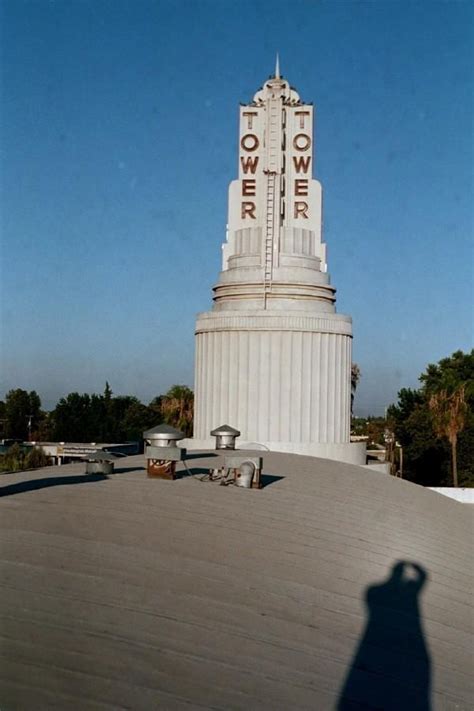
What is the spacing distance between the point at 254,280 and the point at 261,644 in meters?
18.7

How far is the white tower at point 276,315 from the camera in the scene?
26234mm

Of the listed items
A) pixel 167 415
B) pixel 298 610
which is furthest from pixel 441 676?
pixel 167 415

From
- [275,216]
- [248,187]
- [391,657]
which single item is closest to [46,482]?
[391,657]

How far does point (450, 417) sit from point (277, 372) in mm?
26944

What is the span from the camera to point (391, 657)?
Answer: 31.0 feet

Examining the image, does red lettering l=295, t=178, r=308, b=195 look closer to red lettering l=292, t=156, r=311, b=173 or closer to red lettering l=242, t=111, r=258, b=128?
red lettering l=292, t=156, r=311, b=173

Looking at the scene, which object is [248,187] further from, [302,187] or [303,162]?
[303,162]

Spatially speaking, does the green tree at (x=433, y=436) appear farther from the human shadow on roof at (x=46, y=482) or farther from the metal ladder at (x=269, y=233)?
the human shadow on roof at (x=46, y=482)

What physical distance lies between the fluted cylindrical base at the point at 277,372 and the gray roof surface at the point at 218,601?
11131 millimetres

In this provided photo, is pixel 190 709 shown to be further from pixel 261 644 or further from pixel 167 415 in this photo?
pixel 167 415

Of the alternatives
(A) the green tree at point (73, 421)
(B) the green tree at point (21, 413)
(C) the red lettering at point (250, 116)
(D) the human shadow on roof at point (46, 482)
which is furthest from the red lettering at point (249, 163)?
(B) the green tree at point (21, 413)

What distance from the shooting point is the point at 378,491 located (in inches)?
693

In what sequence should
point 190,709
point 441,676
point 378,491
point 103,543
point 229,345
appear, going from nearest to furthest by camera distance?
1. point 190,709
2. point 441,676
3. point 103,543
4. point 378,491
5. point 229,345

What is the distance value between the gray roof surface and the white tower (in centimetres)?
1119
